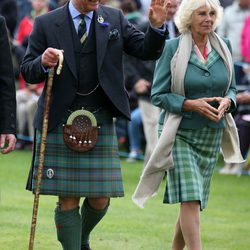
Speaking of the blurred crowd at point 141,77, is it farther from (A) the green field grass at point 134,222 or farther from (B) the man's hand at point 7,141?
(B) the man's hand at point 7,141

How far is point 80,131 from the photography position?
308 inches

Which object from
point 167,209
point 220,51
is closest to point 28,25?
point 167,209

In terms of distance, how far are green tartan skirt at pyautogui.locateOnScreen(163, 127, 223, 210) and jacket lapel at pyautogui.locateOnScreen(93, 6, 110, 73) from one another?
101cm

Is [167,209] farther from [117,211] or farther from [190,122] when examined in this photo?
[190,122]

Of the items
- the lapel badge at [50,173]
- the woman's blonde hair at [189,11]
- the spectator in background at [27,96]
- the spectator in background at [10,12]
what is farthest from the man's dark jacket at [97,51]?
the spectator in background at [10,12]

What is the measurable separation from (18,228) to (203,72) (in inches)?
111

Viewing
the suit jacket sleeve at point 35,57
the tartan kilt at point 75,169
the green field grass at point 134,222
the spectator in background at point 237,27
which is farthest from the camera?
the spectator in background at point 237,27

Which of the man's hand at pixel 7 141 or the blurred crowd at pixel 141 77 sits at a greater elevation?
the man's hand at pixel 7 141

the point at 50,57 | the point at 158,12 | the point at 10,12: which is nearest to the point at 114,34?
the point at 158,12

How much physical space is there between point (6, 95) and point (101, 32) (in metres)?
0.97

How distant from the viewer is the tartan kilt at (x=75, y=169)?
25.8ft

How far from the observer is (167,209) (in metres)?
11.9

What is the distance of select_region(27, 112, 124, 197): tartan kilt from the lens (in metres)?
7.87

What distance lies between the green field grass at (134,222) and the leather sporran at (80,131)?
5.58 feet
